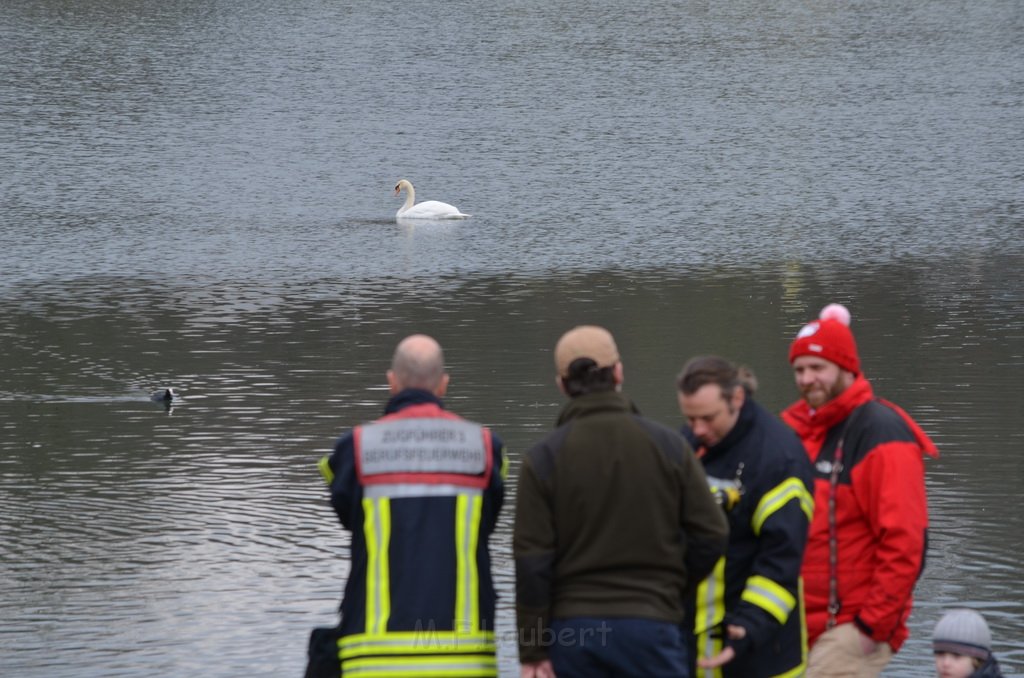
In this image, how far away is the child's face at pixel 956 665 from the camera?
186 inches

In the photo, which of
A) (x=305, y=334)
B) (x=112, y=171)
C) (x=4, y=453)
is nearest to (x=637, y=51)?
(x=112, y=171)

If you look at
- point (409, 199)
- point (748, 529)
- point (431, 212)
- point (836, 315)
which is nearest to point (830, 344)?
point (836, 315)

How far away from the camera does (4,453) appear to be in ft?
37.2

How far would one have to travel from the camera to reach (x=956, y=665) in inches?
186

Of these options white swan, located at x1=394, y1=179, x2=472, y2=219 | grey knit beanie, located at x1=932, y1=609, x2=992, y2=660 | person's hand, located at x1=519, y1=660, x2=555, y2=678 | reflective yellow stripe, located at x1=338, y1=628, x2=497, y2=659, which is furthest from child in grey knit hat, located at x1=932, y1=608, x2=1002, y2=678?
white swan, located at x1=394, y1=179, x2=472, y2=219

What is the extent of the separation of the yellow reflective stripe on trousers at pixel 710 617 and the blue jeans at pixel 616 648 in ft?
0.88

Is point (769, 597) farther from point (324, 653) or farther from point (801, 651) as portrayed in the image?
point (324, 653)

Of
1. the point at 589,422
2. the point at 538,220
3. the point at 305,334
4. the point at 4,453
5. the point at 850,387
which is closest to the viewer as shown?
the point at 589,422

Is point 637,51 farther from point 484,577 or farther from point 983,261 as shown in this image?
point 484,577

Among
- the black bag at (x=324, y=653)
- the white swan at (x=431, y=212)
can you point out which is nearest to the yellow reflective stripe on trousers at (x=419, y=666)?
the black bag at (x=324, y=653)

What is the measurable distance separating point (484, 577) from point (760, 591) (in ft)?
2.35

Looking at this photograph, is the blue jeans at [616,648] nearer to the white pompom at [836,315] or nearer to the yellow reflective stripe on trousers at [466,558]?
the yellow reflective stripe on trousers at [466,558]

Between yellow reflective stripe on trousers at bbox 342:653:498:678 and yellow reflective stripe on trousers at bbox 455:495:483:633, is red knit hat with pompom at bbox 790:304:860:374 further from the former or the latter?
yellow reflective stripe on trousers at bbox 342:653:498:678

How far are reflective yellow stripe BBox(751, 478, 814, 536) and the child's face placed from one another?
82cm
